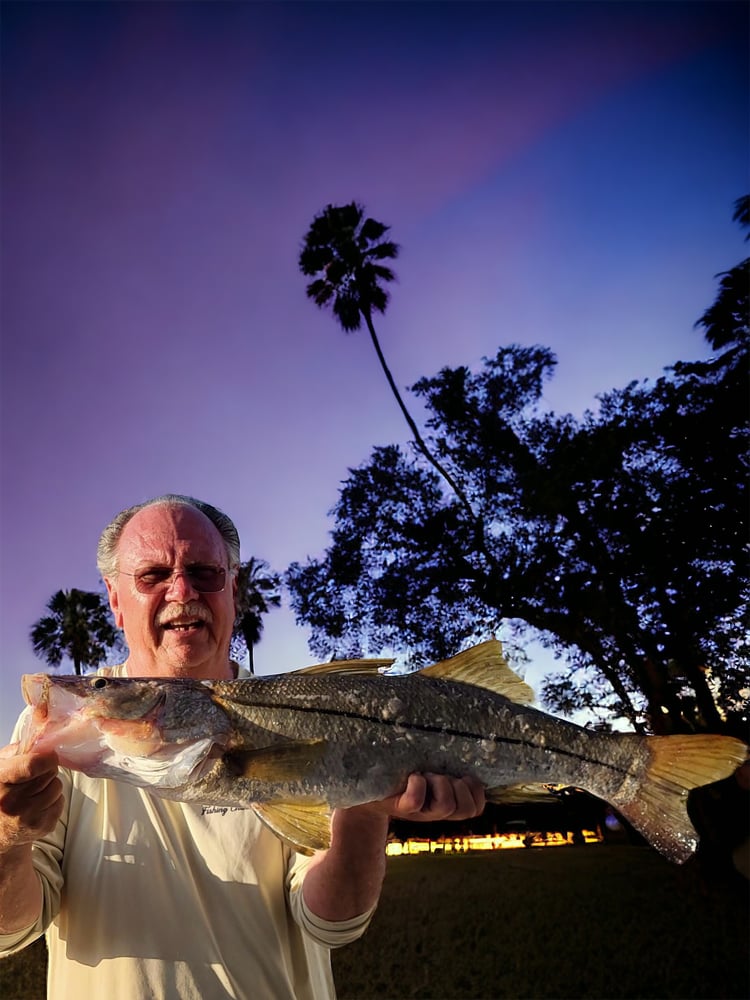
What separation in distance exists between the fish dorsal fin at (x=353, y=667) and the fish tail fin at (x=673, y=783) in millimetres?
883

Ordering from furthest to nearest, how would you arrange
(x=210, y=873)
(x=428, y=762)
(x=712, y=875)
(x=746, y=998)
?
1. (x=712, y=875)
2. (x=746, y=998)
3. (x=210, y=873)
4. (x=428, y=762)

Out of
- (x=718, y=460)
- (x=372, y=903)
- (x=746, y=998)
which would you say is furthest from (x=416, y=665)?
(x=372, y=903)

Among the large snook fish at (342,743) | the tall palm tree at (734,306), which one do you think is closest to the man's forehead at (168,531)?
the large snook fish at (342,743)

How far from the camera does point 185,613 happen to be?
304 centimetres

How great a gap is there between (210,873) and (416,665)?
1088 cm

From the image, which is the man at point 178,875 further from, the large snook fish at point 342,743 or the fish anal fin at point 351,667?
the fish anal fin at point 351,667

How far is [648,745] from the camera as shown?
244 cm

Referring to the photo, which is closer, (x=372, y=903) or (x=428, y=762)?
(x=428, y=762)

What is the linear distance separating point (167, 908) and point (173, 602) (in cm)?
121

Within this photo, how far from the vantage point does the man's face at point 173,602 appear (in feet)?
10.1

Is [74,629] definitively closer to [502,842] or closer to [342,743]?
[502,842]

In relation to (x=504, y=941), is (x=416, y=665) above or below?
above

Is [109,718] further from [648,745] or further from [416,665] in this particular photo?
[416,665]

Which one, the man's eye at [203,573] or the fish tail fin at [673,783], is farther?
the man's eye at [203,573]
